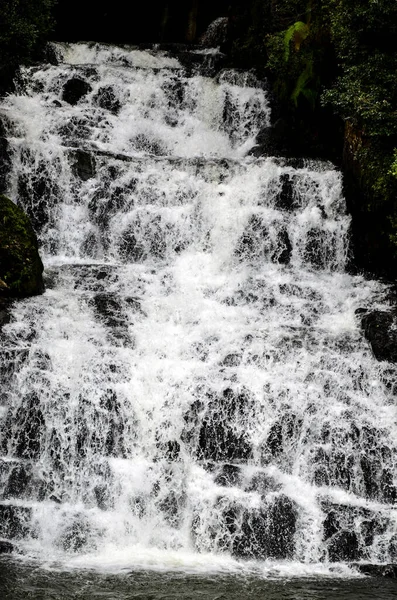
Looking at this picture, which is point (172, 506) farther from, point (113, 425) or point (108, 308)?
point (108, 308)

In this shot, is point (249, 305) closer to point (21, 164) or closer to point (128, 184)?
point (128, 184)

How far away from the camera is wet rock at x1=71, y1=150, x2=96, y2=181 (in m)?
15.8

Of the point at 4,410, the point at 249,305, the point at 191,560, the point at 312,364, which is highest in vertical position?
the point at 249,305

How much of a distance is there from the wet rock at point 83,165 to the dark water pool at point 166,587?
960 cm

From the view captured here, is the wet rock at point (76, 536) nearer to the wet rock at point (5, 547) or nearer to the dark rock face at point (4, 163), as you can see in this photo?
the wet rock at point (5, 547)

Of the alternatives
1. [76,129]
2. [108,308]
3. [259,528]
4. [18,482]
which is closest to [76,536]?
[18,482]

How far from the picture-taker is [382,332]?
11.6 metres

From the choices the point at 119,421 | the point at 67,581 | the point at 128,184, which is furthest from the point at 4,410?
the point at 128,184

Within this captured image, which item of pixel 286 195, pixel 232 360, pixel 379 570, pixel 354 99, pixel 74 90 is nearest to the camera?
pixel 379 570

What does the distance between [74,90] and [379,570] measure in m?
15.3

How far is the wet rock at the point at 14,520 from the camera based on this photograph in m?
8.91

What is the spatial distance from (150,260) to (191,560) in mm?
7533

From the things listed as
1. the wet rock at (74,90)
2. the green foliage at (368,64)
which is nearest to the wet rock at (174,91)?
the wet rock at (74,90)

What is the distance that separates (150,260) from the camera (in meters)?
14.9
